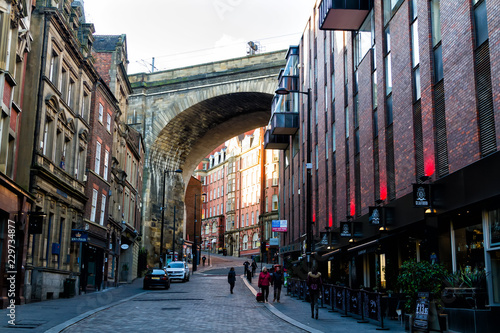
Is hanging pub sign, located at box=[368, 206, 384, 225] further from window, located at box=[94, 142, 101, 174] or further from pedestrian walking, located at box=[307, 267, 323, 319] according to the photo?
window, located at box=[94, 142, 101, 174]

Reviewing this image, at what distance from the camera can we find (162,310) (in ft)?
66.1

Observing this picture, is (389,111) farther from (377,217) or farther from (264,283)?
(264,283)

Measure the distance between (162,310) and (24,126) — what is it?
9686 millimetres

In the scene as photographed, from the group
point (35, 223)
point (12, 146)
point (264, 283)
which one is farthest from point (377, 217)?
point (12, 146)

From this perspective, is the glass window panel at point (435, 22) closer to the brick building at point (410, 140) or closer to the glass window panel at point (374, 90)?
the brick building at point (410, 140)

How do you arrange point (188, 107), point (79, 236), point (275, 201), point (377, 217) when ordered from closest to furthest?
point (377, 217) < point (79, 236) < point (188, 107) < point (275, 201)

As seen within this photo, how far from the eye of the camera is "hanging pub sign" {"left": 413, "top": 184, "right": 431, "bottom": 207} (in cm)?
1698

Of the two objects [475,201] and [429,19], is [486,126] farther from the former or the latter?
[429,19]

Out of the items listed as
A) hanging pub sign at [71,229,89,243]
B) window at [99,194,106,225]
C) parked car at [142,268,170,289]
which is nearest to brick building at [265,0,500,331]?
parked car at [142,268,170,289]

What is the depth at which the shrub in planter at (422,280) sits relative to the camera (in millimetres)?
13055

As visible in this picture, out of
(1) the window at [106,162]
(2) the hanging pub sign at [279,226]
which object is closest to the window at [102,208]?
(1) the window at [106,162]

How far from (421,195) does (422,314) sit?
534cm

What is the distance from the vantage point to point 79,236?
27891mm

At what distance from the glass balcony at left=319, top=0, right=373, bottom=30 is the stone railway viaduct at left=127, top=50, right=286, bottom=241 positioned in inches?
1062
